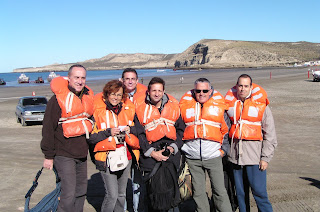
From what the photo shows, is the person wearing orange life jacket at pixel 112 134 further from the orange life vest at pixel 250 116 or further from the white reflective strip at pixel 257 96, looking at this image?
the white reflective strip at pixel 257 96

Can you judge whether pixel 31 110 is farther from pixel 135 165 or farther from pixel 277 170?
pixel 277 170

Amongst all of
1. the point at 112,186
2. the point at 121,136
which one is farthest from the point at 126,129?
the point at 112,186

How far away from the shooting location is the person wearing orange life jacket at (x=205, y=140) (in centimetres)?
421

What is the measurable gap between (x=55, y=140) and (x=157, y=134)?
137 cm

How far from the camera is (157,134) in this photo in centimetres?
412

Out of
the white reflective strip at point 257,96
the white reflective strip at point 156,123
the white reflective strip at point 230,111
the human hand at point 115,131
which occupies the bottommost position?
the human hand at point 115,131

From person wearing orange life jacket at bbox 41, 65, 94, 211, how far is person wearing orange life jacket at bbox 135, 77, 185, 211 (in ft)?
2.55

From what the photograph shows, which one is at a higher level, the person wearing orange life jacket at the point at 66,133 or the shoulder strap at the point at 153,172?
the person wearing orange life jacket at the point at 66,133

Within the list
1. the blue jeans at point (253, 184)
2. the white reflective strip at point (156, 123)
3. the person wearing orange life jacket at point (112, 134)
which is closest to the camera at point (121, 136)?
the person wearing orange life jacket at point (112, 134)

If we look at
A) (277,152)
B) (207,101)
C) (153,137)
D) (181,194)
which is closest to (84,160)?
(153,137)

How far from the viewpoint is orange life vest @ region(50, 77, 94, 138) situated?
3863 mm

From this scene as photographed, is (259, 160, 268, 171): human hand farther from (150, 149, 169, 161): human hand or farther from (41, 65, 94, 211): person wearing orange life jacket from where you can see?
(41, 65, 94, 211): person wearing orange life jacket

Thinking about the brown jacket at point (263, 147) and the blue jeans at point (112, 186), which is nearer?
the blue jeans at point (112, 186)

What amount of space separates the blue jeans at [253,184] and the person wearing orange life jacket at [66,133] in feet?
7.44
